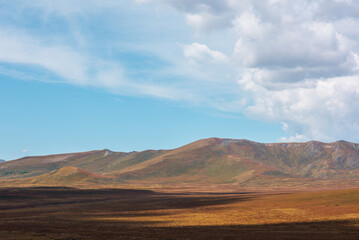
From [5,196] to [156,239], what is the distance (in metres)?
90.5

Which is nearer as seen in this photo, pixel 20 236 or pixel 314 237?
pixel 314 237

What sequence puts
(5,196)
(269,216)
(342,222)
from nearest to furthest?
(342,222), (269,216), (5,196)

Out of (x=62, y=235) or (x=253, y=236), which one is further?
(x=62, y=235)

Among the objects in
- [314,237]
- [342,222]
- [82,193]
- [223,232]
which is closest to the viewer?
[314,237]

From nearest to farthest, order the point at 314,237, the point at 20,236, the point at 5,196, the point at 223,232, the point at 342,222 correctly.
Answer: the point at 314,237 < the point at 20,236 < the point at 223,232 < the point at 342,222 < the point at 5,196

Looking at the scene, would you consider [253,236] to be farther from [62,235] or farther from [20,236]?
[20,236]

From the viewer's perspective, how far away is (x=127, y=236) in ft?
120

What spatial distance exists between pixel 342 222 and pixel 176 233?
66.4 feet

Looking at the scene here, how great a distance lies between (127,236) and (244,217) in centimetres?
2252

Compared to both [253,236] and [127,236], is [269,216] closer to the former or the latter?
[253,236]

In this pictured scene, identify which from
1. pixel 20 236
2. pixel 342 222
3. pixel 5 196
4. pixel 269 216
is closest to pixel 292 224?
pixel 342 222

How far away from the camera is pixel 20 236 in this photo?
3634 centimetres

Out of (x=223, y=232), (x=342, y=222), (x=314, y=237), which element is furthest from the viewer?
(x=342, y=222)

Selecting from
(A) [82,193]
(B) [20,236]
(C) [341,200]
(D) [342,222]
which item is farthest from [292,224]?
Answer: (A) [82,193]
